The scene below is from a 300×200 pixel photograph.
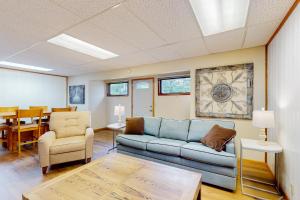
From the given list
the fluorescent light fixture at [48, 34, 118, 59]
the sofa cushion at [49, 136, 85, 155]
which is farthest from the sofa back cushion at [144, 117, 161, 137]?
the fluorescent light fixture at [48, 34, 118, 59]

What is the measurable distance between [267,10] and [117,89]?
4705mm

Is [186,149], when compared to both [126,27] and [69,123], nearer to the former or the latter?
[126,27]

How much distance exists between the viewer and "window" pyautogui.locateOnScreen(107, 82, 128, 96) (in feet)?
17.4

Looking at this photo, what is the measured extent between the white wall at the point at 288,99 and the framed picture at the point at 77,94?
547 cm

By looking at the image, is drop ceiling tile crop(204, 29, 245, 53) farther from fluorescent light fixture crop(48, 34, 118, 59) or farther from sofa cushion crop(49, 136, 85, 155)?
sofa cushion crop(49, 136, 85, 155)

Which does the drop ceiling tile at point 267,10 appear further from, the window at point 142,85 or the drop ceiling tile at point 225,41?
the window at point 142,85

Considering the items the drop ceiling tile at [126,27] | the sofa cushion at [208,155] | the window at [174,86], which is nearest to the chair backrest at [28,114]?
the drop ceiling tile at [126,27]

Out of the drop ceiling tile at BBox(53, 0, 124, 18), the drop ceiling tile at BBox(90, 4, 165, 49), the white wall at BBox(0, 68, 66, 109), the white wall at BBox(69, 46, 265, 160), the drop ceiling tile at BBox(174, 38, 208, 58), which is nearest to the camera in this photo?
the drop ceiling tile at BBox(53, 0, 124, 18)

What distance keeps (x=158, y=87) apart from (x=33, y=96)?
4.27 m

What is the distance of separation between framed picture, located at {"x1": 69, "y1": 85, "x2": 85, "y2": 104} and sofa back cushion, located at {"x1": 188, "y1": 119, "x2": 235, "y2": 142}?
4.31 m

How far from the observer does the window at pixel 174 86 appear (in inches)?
161

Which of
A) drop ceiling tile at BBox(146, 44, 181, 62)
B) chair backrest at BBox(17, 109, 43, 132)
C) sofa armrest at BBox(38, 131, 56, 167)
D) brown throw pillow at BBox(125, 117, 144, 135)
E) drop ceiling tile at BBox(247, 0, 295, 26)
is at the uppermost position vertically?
drop ceiling tile at BBox(247, 0, 295, 26)

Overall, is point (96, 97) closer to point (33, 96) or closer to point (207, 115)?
point (33, 96)

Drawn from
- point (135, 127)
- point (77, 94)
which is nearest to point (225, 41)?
point (135, 127)
